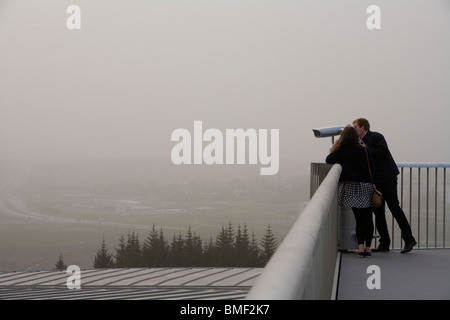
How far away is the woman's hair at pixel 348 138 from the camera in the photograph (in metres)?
7.25

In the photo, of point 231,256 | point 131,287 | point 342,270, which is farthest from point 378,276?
point 231,256

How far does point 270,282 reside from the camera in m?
1.96

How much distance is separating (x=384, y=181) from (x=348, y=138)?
1.08 m

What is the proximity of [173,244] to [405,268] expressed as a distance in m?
99.4

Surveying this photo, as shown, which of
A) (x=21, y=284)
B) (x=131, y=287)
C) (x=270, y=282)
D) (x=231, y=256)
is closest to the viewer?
(x=270, y=282)

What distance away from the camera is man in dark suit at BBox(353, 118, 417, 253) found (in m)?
7.95

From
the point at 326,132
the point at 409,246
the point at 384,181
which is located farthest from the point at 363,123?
the point at 409,246

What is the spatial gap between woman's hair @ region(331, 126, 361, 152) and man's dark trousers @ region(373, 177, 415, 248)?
3.37 feet

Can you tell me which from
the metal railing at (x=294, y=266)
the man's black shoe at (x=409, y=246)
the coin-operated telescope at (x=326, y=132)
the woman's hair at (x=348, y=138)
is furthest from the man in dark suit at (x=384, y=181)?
the metal railing at (x=294, y=266)

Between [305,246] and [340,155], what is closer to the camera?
[305,246]

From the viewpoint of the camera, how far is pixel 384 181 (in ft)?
26.6

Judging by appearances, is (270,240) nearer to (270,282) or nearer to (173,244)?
(173,244)
